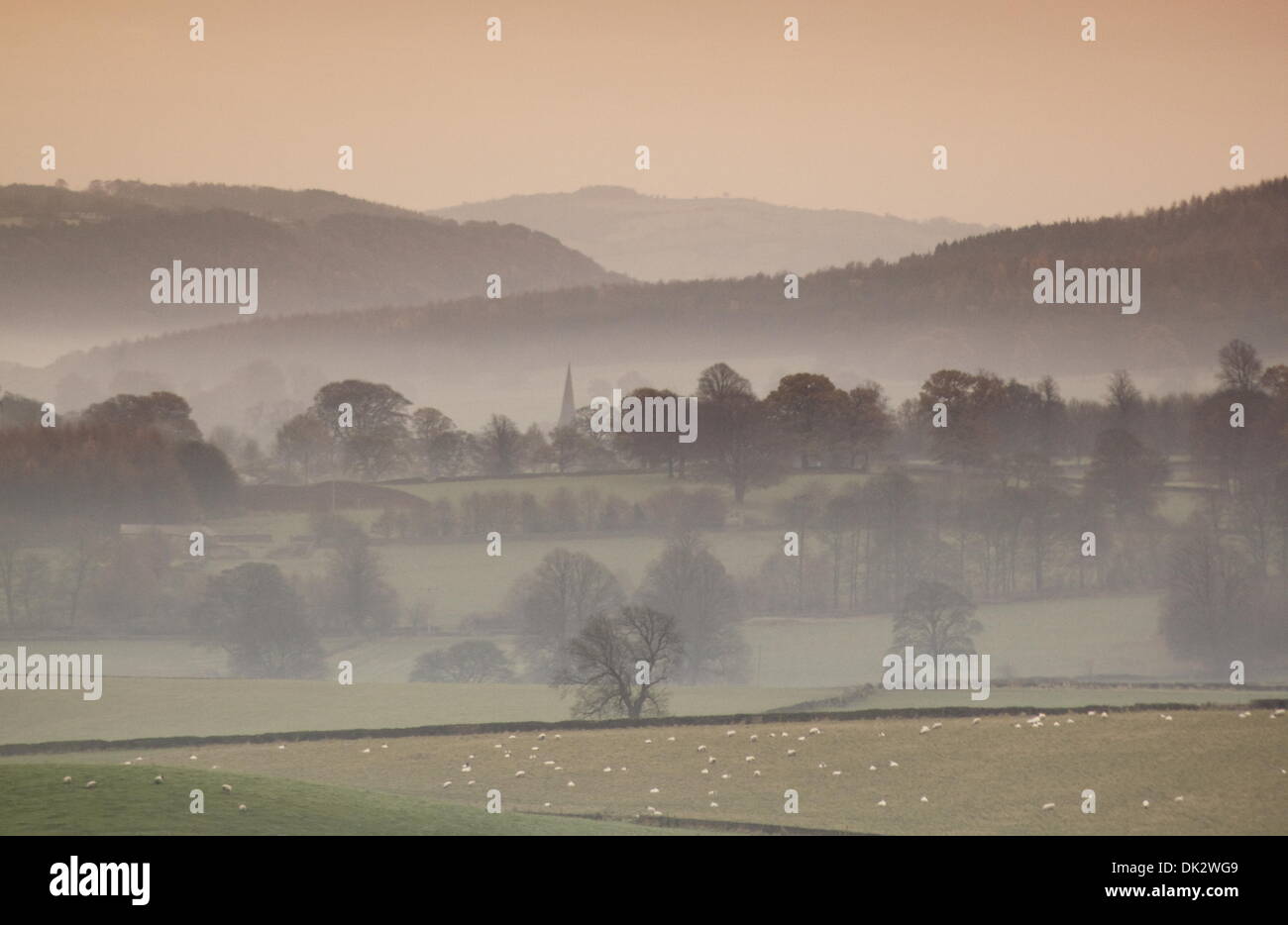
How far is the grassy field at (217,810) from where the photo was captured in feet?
89.1

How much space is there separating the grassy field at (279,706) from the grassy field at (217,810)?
1158 inches

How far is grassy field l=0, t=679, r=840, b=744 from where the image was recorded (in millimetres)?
66500

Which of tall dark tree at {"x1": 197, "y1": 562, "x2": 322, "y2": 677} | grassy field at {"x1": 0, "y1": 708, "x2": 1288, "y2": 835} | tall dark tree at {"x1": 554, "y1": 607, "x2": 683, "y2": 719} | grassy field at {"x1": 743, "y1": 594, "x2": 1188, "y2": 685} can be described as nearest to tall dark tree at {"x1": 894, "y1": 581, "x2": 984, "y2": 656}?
grassy field at {"x1": 743, "y1": 594, "x2": 1188, "y2": 685}

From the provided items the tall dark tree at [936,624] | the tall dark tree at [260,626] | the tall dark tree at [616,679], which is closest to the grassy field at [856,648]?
the tall dark tree at [260,626]

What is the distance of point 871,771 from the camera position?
143 feet

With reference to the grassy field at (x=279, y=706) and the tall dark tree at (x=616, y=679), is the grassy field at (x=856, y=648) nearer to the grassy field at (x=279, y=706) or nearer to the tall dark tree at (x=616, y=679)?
the grassy field at (x=279, y=706)

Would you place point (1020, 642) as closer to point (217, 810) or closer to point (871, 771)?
point (871, 771)

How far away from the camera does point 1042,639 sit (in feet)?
370

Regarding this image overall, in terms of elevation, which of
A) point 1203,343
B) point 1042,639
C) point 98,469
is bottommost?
point 1042,639

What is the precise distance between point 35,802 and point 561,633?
84.8 m

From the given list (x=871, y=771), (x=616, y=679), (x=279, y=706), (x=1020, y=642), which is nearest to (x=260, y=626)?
(x=279, y=706)

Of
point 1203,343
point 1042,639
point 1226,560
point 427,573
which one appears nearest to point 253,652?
point 427,573
